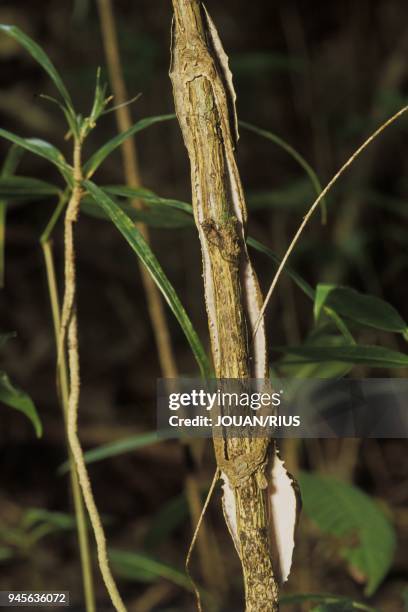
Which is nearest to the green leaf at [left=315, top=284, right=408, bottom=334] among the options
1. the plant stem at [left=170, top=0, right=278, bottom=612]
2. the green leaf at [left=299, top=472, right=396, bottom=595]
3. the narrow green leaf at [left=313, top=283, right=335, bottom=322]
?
the narrow green leaf at [left=313, top=283, right=335, bottom=322]

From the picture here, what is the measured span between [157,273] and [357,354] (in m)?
0.13

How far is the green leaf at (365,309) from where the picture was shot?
1.43 feet

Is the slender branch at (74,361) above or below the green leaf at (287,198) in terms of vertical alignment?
below

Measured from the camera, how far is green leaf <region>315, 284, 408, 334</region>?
1.43ft

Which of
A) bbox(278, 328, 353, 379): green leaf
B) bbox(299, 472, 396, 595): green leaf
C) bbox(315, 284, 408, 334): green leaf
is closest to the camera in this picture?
bbox(315, 284, 408, 334): green leaf

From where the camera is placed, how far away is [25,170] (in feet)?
4.87

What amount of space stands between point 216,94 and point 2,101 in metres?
1.22

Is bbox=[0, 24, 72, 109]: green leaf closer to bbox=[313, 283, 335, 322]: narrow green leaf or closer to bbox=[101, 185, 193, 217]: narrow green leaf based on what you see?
bbox=[101, 185, 193, 217]: narrow green leaf

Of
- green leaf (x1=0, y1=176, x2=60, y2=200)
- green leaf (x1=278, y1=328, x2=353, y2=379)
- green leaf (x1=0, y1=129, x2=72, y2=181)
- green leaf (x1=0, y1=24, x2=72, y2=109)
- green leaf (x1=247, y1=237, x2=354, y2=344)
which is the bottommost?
green leaf (x1=247, y1=237, x2=354, y2=344)

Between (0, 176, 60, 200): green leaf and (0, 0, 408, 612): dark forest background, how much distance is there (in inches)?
29.4

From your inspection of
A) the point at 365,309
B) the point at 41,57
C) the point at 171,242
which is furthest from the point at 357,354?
the point at 171,242

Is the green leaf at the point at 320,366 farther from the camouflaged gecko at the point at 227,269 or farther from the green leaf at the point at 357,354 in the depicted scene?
the camouflaged gecko at the point at 227,269

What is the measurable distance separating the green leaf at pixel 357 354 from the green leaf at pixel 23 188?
→ 17 centimetres

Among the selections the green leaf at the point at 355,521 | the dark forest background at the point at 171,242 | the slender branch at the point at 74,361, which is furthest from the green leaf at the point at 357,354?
the dark forest background at the point at 171,242
